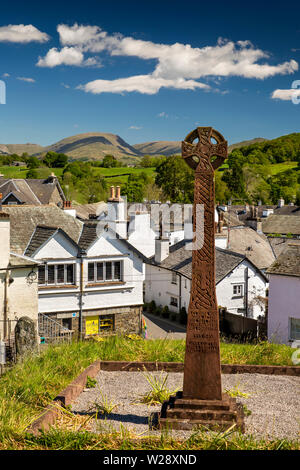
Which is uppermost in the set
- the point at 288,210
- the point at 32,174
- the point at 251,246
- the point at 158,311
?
the point at 32,174

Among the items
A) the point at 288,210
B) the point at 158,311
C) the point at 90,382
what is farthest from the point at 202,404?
the point at 288,210

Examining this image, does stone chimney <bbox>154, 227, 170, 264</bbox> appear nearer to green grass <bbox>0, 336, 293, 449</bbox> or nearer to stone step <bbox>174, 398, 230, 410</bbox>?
green grass <bbox>0, 336, 293, 449</bbox>

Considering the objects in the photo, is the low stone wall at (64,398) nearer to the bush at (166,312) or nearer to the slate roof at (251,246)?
the bush at (166,312)

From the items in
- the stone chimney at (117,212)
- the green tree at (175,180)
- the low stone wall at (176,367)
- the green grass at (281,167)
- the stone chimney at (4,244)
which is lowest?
the low stone wall at (176,367)

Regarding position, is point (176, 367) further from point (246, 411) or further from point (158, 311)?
point (158, 311)

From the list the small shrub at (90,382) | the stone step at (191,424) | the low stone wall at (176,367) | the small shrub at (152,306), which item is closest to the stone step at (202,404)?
the stone step at (191,424)

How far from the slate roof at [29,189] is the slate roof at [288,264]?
36.2 m

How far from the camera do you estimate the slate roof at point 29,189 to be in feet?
185

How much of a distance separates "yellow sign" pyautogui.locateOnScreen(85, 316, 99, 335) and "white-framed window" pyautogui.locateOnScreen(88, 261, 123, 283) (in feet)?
7.37

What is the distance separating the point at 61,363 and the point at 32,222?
16993mm

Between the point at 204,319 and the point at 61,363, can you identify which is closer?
the point at 204,319

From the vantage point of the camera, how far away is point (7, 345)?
754 inches

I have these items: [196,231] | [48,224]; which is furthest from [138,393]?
[48,224]

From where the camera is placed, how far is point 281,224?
79.4 metres
